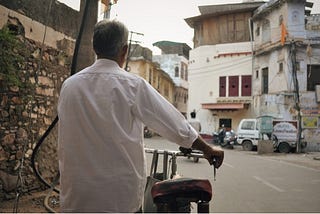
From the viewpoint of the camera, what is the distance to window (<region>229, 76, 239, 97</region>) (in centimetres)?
2692

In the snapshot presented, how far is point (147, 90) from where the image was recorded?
1.61m

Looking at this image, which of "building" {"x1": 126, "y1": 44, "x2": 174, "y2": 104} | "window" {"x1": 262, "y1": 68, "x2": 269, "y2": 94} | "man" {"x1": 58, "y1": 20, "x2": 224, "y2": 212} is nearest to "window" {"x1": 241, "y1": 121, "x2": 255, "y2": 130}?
"window" {"x1": 262, "y1": 68, "x2": 269, "y2": 94}

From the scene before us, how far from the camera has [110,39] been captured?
1720 millimetres

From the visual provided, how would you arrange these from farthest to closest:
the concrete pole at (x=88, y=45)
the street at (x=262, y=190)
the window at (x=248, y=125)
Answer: the window at (x=248, y=125), the street at (x=262, y=190), the concrete pole at (x=88, y=45)

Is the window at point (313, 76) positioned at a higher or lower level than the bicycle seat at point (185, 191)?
higher

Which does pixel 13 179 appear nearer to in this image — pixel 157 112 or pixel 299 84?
pixel 157 112

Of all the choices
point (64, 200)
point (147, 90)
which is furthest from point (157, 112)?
point (64, 200)

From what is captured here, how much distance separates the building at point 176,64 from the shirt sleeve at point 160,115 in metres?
39.6

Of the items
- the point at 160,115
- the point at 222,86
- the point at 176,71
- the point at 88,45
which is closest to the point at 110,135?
the point at 160,115

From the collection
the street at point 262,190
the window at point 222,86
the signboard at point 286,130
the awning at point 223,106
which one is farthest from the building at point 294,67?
the street at point 262,190

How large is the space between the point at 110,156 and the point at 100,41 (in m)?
0.62

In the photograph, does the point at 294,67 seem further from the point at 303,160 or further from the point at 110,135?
the point at 110,135

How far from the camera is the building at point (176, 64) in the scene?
139 ft

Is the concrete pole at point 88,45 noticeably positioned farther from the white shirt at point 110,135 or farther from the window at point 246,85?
the window at point 246,85
